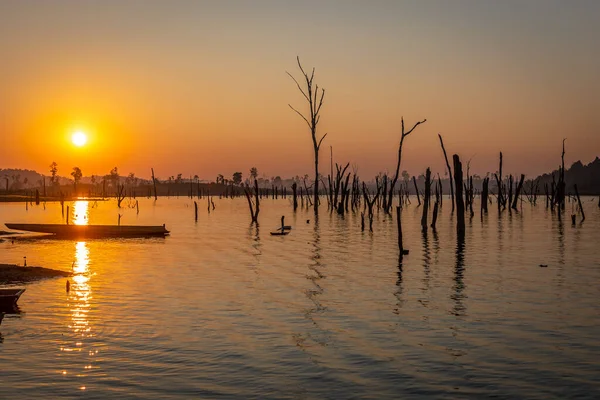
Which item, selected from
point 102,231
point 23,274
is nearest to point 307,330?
point 23,274

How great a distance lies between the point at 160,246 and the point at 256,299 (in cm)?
1911

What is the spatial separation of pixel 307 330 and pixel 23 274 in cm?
1195

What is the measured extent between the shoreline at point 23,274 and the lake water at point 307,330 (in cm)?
79

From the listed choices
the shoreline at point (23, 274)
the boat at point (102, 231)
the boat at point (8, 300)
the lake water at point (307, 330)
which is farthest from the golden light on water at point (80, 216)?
the boat at point (8, 300)

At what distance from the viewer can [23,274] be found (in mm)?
22047

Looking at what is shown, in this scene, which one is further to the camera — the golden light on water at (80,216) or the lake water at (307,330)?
the golden light on water at (80,216)

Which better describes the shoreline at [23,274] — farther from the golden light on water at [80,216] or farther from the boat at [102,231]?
the golden light on water at [80,216]

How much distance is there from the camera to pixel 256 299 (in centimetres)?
1817

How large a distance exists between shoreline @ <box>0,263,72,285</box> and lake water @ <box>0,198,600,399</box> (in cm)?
79

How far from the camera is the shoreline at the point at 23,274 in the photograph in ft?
69.4

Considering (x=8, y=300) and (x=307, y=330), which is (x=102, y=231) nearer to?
(x=8, y=300)

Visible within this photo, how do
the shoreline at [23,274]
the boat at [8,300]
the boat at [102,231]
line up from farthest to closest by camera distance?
the boat at [102,231] → the shoreline at [23,274] → the boat at [8,300]

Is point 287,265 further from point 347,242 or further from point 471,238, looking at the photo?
point 471,238

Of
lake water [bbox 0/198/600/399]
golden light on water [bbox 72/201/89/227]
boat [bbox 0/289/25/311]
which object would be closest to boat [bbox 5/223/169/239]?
lake water [bbox 0/198/600/399]
